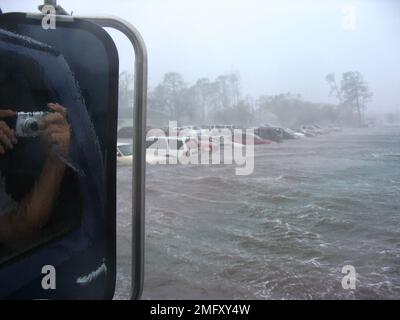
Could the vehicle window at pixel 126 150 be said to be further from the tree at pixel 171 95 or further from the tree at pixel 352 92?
the tree at pixel 352 92

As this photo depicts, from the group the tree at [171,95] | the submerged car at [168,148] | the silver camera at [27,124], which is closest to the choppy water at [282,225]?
the submerged car at [168,148]

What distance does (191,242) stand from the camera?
52.6 inches

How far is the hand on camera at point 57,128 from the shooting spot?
116cm

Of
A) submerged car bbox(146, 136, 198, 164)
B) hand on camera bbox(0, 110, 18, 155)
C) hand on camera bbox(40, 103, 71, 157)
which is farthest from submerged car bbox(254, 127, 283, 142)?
hand on camera bbox(0, 110, 18, 155)

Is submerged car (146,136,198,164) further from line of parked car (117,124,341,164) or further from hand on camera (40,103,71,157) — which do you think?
hand on camera (40,103,71,157)

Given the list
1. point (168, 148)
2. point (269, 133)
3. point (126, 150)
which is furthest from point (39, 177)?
point (269, 133)

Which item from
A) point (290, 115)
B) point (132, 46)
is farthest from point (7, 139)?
point (290, 115)

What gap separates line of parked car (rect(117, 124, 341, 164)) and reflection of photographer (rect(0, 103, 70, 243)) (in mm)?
179

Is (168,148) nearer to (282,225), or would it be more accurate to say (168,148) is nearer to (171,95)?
(171,95)

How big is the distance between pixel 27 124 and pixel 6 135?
2.6 inches

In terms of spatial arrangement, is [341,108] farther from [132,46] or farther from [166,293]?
[166,293]

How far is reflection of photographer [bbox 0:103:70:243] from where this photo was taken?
1146 mm

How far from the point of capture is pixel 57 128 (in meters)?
1.17

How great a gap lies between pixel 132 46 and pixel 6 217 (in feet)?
2.03
